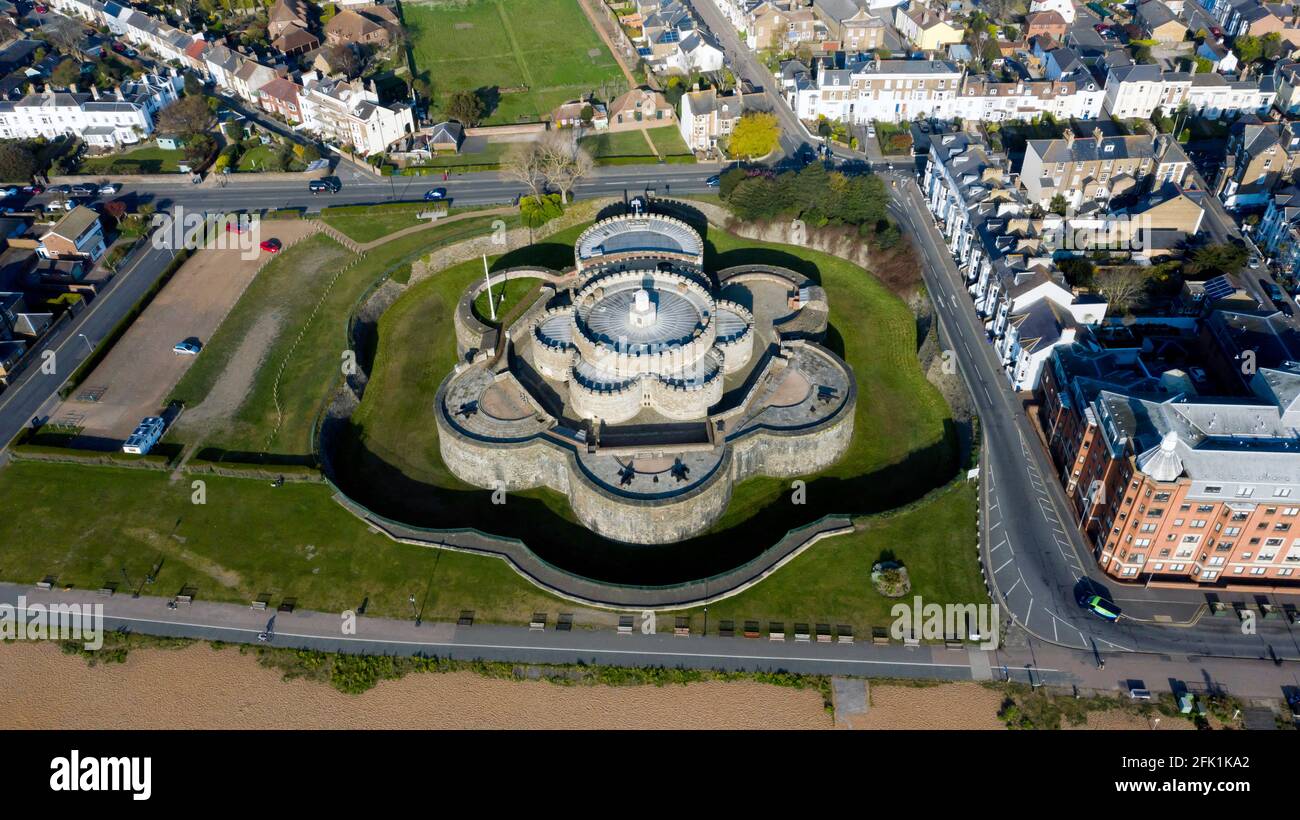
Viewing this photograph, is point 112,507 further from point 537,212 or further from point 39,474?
point 537,212

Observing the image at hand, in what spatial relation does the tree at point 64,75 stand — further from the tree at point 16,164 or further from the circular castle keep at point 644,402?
the circular castle keep at point 644,402

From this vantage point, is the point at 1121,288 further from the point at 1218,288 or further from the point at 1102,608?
the point at 1102,608

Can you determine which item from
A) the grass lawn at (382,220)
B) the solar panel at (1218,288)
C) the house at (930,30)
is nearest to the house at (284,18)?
the grass lawn at (382,220)

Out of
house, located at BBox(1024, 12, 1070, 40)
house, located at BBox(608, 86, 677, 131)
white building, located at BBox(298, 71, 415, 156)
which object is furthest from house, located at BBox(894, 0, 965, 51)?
white building, located at BBox(298, 71, 415, 156)

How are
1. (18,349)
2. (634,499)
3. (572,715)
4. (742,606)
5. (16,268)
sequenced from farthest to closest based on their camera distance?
1. (16,268)
2. (18,349)
3. (634,499)
4. (742,606)
5. (572,715)

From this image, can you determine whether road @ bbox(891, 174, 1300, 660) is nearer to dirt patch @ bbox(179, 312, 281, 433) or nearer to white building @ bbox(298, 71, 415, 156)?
dirt patch @ bbox(179, 312, 281, 433)

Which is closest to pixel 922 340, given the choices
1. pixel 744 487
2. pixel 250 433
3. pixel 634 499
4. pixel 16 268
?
pixel 744 487
